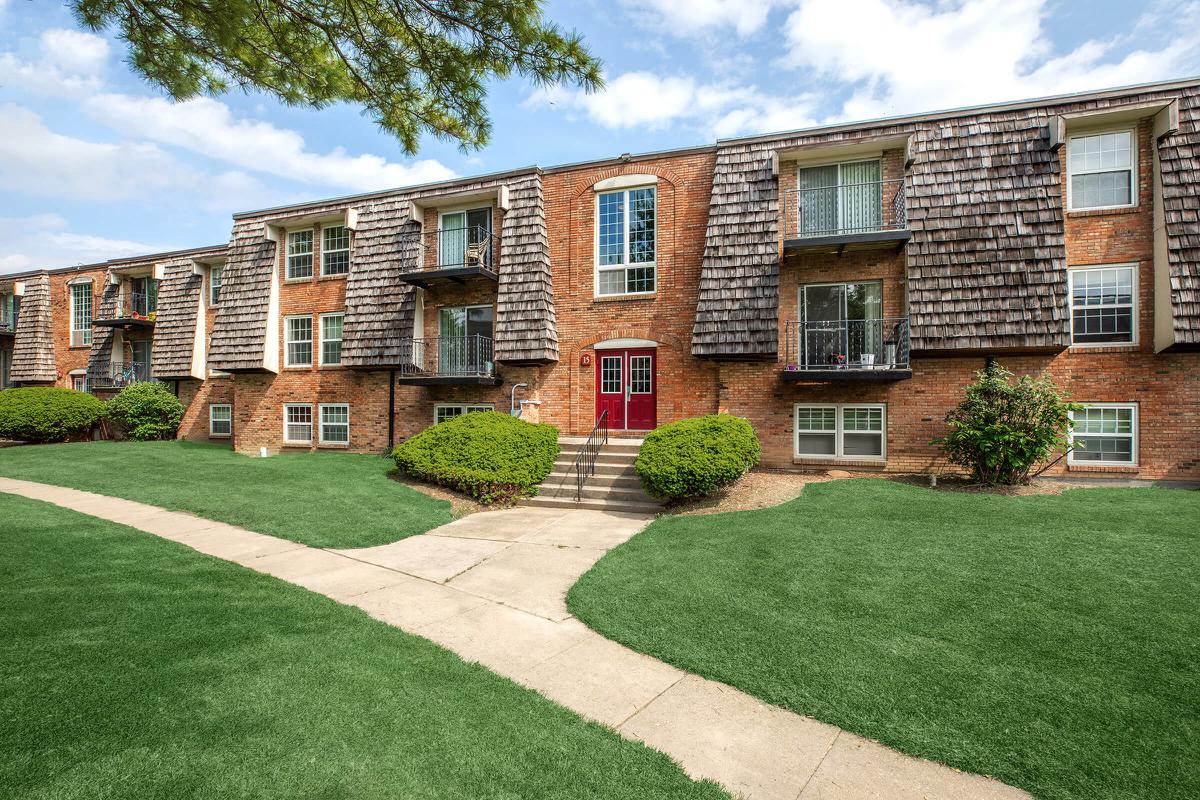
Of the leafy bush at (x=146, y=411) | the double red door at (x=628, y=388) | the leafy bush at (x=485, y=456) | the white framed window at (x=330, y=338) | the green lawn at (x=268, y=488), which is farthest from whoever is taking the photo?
the leafy bush at (x=146, y=411)

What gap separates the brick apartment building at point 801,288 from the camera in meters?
10.6

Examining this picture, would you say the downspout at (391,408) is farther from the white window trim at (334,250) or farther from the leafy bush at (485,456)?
the leafy bush at (485,456)

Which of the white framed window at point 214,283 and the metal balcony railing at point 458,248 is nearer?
the metal balcony railing at point 458,248

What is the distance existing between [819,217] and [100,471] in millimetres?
16428

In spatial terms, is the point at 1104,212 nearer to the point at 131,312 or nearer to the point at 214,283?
the point at 214,283

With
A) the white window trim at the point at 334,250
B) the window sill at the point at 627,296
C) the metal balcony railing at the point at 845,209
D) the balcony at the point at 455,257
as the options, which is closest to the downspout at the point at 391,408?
the balcony at the point at 455,257

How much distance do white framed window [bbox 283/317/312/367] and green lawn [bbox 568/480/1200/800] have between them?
45.5 ft

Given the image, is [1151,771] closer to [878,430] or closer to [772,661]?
[772,661]

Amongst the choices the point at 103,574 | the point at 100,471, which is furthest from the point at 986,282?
the point at 100,471

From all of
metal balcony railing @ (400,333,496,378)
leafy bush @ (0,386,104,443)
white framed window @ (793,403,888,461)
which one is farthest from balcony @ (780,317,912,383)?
leafy bush @ (0,386,104,443)

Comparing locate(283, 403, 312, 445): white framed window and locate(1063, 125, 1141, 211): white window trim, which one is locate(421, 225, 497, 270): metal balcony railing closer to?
locate(283, 403, 312, 445): white framed window

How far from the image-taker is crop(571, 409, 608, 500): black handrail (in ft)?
36.3

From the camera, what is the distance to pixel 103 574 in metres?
5.06

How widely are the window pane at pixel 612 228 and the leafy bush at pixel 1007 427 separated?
8229 millimetres
